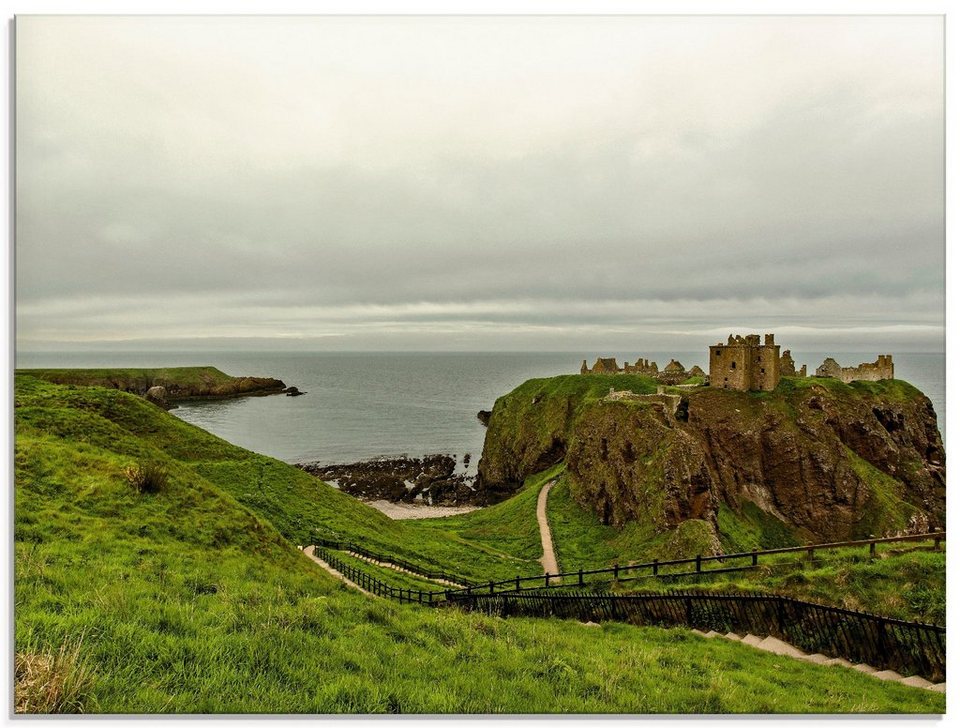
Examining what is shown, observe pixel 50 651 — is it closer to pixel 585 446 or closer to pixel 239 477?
pixel 239 477

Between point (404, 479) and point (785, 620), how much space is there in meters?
62.0

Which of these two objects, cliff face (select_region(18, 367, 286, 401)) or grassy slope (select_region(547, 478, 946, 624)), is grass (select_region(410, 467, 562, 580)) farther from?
cliff face (select_region(18, 367, 286, 401))

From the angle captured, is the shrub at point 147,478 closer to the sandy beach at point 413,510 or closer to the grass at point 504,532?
the grass at point 504,532

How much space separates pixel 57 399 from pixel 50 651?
19500 millimetres

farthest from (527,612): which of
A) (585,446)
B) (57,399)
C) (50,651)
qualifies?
(585,446)

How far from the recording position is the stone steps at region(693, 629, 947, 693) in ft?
27.0

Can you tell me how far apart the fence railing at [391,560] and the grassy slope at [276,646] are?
10.6 meters

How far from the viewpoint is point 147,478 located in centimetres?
1359

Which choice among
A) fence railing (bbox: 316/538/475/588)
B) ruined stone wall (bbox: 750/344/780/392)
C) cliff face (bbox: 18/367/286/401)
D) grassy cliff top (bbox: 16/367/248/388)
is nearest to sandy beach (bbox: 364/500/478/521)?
fence railing (bbox: 316/538/475/588)

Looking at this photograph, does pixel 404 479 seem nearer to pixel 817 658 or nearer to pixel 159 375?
pixel 817 658

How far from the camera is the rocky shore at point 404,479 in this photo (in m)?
61.6

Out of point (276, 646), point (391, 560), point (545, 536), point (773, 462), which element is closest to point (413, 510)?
point (545, 536)

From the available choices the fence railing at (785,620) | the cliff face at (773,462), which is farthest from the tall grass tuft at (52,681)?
the cliff face at (773,462)

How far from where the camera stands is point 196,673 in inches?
237
